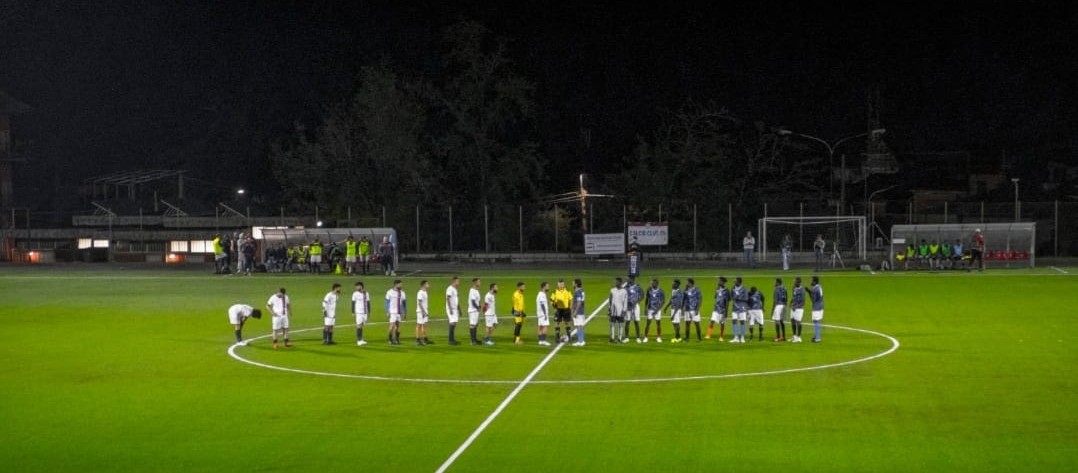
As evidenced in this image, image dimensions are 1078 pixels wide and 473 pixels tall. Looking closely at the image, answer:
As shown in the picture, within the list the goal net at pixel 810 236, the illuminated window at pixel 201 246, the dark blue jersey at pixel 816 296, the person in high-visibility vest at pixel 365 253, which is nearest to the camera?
the dark blue jersey at pixel 816 296

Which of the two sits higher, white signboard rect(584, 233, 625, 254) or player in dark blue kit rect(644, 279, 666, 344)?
white signboard rect(584, 233, 625, 254)

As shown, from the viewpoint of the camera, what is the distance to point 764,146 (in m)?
83.4

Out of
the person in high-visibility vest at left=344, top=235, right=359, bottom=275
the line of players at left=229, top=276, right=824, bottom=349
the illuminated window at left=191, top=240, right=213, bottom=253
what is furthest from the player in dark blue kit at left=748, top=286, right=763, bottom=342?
the illuminated window at left=191, top=240, right=213, bottom=253

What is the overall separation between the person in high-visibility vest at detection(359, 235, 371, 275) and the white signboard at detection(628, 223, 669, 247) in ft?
59.1

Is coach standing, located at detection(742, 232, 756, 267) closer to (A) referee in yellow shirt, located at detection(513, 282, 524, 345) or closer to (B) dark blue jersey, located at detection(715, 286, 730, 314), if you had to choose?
(B) dark blue jersey, located at detection(715, 286, 730, 314)

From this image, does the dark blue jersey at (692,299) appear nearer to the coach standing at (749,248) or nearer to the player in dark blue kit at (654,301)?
the player in dark blue kit at (654,301)

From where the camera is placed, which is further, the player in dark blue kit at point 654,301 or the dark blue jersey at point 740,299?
the player in dark blue kit at point 654,301

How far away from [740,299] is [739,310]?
1.36 feet

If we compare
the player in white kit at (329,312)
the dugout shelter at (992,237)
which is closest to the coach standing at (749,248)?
the dugout shelter at (992,237)

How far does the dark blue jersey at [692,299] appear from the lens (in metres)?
29.8

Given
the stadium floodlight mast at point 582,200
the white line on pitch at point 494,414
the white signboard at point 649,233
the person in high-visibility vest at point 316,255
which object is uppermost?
the stadium floodlight mast at point 582,200

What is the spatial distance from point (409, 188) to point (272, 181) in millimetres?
28912

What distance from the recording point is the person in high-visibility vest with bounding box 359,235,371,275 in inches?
2304

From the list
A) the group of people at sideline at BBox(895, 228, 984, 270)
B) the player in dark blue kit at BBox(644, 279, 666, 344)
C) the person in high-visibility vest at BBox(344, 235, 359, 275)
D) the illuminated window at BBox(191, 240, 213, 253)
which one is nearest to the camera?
the player in dark blue kit at BBox(644, 279, 666, 344)
